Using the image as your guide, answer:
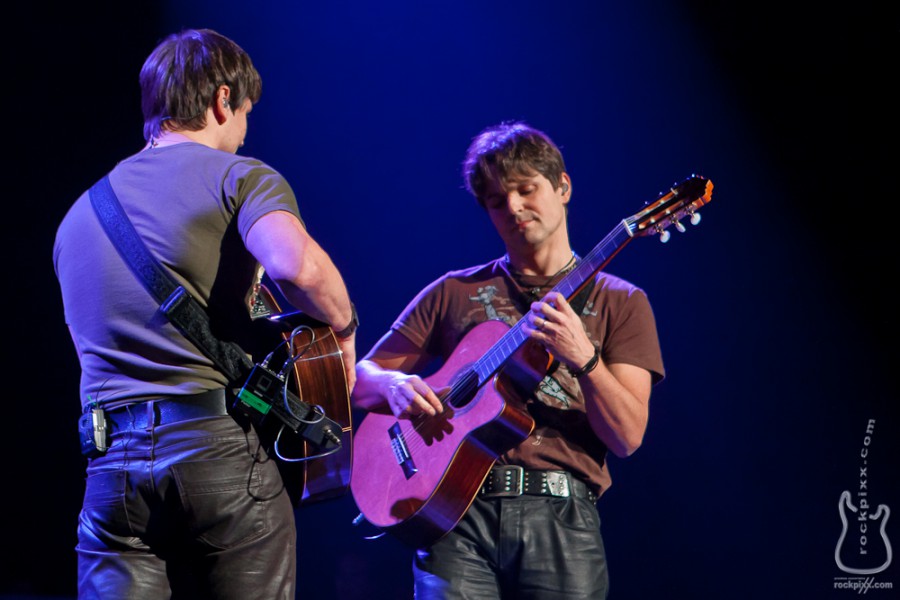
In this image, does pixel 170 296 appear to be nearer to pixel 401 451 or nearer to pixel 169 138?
pixel 169 138

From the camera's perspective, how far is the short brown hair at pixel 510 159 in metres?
3.28

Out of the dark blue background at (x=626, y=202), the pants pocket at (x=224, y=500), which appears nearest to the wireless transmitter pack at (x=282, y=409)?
the pants pocket at (x=224, y=500)

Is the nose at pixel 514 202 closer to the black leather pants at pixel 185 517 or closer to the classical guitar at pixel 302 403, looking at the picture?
the classical guitar at pixel 302 403

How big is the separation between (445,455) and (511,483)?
0.24m

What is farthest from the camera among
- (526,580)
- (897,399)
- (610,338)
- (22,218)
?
(22,218)

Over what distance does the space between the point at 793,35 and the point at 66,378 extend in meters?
4.80

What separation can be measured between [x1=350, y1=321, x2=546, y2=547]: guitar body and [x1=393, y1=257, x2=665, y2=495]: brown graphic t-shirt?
0.08 meters

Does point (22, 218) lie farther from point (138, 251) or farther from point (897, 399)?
point (897, 399)

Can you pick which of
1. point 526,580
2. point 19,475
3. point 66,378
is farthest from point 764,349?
point 19,475

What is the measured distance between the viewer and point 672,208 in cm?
287

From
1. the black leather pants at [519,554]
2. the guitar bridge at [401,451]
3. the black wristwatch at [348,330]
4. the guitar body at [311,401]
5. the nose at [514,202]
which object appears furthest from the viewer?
the nose at [514,202]

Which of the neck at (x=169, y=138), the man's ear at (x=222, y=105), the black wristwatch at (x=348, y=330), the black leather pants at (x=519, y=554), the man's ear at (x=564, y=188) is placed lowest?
the black leather pants at (x=519, y=554)

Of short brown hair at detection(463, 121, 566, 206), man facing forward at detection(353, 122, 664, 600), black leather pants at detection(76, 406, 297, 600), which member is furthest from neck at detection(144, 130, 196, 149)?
short brown hair at detection(463, 121, 566, 206)

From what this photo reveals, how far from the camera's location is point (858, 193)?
454 centimetres
